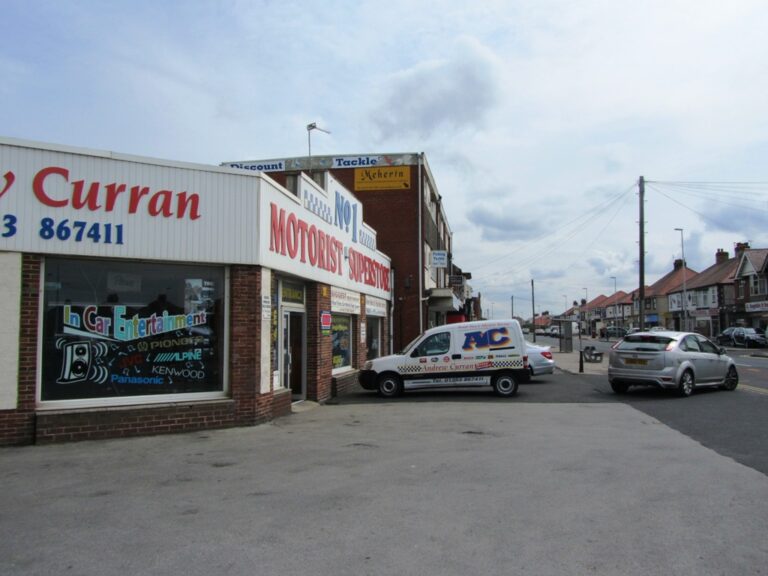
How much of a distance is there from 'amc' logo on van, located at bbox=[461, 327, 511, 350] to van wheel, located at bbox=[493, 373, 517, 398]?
0.82 m

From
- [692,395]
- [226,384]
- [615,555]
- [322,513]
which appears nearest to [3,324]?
[226,384]

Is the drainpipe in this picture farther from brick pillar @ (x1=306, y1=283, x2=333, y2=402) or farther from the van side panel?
brick pillar @ (x1=306, y1=283, x2=333, y2=402)

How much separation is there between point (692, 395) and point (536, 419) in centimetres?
594

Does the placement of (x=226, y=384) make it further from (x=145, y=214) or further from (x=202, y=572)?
(x=202, y=572)

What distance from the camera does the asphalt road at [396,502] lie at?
4363 mm

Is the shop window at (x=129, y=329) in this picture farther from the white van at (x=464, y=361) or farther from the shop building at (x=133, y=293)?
the white van at (x=464, y=361)

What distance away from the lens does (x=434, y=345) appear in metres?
15.2

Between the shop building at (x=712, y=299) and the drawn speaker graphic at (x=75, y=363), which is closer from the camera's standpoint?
the drawn speaker graphic at (x=75, y=363)

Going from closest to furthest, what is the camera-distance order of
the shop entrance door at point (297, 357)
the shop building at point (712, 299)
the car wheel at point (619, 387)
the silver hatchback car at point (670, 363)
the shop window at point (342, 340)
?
the shop entrance door at point (297, 357)
the silver hatchback car at point (670, 363)
the car wheel at point (619, 387)
the shop window at point (342, 340)
the shop building at point (712, 299)

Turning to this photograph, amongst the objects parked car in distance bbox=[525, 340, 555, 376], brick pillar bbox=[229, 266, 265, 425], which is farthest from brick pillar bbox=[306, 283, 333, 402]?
parked car in distance bbox=[525, 340, 555, 376]

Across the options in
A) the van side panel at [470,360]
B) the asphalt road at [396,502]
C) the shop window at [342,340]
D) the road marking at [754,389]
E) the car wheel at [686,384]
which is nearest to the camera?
the asphalt road at [396,502]

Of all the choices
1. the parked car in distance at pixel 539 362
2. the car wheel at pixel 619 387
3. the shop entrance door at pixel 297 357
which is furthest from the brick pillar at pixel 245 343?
the parked car in distance at pixel 539 362

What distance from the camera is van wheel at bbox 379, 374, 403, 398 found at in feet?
50.1

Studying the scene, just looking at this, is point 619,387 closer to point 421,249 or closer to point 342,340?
point 342,340
